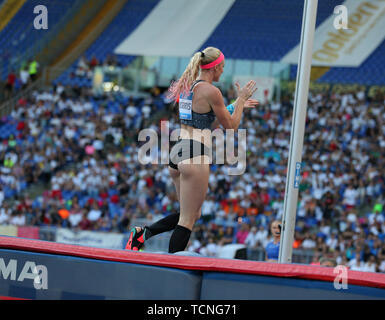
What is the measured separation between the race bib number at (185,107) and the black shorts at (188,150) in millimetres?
147

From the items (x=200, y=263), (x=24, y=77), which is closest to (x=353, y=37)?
(x=24, y=77)

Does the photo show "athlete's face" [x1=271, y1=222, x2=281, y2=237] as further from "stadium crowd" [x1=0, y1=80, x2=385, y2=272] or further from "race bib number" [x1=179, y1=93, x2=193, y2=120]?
"stadium crowd" [x1=0, y1=80, x2=385, y2=272]

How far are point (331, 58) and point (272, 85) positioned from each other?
2.00m

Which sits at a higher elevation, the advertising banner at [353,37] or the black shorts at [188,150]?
the advertising banner at [353,37]

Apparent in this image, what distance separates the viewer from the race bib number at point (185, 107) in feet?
12.5

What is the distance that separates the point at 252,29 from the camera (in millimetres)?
16141

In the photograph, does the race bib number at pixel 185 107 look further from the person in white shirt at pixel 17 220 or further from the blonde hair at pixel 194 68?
the person in white shirt at pixel 17 220

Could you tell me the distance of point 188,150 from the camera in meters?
3.76

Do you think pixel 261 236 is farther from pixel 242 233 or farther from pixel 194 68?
pixel 194 68

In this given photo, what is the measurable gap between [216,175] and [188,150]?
30.9 ft

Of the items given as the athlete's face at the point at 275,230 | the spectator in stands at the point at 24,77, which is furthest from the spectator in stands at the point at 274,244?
the spectator in stands at the point at 24,77
